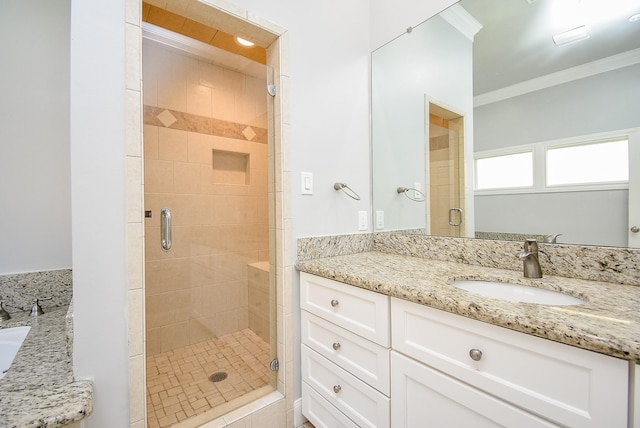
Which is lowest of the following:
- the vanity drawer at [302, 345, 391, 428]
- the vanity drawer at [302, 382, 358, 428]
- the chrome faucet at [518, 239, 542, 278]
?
the vanity drawer at [302, 382, 358, 428]

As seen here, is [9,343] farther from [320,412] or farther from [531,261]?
[531,261]

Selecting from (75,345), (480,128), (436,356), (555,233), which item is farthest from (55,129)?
(555,233)

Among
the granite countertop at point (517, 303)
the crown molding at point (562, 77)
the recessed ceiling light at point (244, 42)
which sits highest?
the recessed ceiling light at point (244, 42)

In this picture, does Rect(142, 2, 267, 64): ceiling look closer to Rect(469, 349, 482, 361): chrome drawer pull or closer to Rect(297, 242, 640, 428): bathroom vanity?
Rect(297, 242, 640, 428): bathroom vanity

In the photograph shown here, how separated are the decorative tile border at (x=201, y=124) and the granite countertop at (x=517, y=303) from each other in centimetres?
112

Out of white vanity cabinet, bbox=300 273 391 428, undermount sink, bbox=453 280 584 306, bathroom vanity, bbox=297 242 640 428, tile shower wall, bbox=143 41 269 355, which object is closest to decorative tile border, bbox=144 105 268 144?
tile shower wall, bbox=143 41 269 355

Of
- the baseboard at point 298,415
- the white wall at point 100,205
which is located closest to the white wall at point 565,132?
the baseboard at point 298,415

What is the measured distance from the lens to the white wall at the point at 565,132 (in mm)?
991

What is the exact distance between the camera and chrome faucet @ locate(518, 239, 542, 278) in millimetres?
1025

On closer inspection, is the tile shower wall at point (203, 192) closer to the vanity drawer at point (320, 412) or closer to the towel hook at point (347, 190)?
the towel hook at point (347, 190)

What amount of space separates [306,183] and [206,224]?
1.22m

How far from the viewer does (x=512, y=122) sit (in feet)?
4.11

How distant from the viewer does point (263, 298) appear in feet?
5.76

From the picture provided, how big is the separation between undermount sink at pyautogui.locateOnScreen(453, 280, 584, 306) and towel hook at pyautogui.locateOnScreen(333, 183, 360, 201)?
0.75 metres
